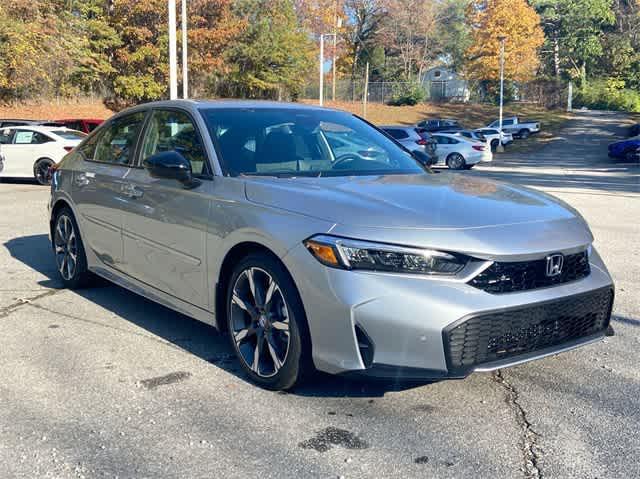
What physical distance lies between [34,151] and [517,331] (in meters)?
15.8

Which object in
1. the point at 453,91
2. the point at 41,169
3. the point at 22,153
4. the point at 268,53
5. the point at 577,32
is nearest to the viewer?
the point at 41,169

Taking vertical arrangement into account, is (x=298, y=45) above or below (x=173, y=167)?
above

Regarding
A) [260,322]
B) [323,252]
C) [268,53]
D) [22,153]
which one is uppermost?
[268,53]

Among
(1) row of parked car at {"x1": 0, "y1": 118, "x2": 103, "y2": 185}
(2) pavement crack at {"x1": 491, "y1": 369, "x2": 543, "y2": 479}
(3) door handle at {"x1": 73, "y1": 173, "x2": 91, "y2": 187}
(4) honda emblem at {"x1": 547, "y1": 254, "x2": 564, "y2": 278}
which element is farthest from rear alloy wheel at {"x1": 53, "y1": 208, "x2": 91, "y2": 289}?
(1) row of parked car at {"x1": 0, "y1": 118, "x2": 103, "y2": 185}

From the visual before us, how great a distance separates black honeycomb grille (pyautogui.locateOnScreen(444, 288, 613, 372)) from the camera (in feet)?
10.9

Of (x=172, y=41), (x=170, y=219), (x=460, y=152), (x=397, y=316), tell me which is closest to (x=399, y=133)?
(x=460, y=152)

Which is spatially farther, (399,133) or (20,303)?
(399,133)

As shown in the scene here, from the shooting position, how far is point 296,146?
4707mm

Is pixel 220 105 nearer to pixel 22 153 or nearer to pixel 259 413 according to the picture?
pixel 259 413

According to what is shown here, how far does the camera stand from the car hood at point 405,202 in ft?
11.4

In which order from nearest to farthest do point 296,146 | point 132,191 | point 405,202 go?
point 405,202 < point 296,146 < point 132,191

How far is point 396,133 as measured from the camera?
84.9 ft

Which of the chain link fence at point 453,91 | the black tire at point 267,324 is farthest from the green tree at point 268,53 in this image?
the black tire at point 267,324

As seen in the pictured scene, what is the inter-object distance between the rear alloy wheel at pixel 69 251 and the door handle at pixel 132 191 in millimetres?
1094
